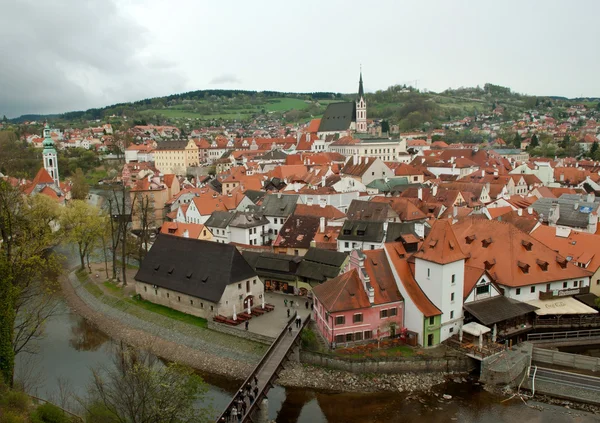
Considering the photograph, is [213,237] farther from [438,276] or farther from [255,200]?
[438,276]

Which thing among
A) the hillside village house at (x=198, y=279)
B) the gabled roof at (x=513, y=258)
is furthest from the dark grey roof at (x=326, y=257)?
the gabled roof at (x=513, y=258)

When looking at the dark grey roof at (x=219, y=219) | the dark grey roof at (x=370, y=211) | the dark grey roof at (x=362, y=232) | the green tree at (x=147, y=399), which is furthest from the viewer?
the dark grey roof at (x=219, y=219)

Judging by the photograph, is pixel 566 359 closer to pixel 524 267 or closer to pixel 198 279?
pixel 524 267

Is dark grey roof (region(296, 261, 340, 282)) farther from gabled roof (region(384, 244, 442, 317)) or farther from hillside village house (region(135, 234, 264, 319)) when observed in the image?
gabled roof (region(384, 244, 442, 317))

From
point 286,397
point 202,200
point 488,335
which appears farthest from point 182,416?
point 202,200

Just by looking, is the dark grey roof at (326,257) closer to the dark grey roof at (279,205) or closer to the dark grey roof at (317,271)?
the dark grey roof at (317,271)
